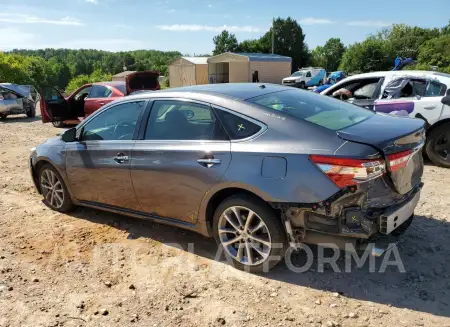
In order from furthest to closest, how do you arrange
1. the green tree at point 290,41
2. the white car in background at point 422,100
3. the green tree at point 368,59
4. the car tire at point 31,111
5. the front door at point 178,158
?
the green tree at point 290,41, the green tree at point 368,59, the car tire at point 31,111, the white car in background at point 422,100, the front door at point 178,158

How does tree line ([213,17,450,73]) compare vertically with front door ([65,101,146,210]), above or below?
above

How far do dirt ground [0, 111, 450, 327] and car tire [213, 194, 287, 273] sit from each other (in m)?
0.15

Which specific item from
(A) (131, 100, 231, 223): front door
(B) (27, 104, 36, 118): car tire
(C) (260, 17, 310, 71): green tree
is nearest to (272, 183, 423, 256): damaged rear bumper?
(A) (131, 100, 231, 223): front door

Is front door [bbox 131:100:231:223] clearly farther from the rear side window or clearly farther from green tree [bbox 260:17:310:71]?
green tree [bbox 260:17:310:71]

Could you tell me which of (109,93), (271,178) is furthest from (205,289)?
(109,93)

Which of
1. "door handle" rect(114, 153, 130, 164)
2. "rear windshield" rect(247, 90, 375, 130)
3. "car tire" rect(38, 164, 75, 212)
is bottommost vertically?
"car tire" rect(38, 164, 75, 212)

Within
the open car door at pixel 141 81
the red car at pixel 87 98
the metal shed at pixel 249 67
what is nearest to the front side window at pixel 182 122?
the red car at pixel 87 98

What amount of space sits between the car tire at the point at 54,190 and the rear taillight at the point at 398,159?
381cm

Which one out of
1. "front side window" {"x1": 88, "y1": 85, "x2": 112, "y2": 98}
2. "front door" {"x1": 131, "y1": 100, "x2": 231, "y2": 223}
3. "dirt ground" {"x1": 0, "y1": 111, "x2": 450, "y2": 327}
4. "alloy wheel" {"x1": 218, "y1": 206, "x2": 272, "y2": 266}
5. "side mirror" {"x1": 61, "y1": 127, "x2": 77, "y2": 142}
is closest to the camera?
"dirt ground" {"x1": 0, "y1": 111, "x2": 450, "y2": 327}

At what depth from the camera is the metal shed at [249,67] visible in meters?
35.6

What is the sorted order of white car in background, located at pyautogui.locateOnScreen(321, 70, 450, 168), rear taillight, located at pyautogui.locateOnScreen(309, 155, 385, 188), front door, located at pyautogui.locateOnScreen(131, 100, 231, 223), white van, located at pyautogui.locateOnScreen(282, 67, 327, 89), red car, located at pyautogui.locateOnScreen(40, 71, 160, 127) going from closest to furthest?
1. rear taillight, located at pyautogui.locateOnScreen(309, 155, 385, 188)
2. front door, located at pyautogui.locateOnScreen(131, 100, 231, 223)
3. white car in background, located at pyautogui.locateOnScreen(321, 70, 450, 168)
4. red car, located at pyautogui.locateOnScreen(40, 71, 160, 127)
5. white van, located at pyautogui.locateOnScreen(282, 67, 327, 89)

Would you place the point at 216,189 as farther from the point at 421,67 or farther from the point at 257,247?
the point at 421,67

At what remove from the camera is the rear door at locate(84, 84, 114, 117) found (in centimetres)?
1172

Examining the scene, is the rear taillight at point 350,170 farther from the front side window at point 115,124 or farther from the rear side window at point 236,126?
the front side window at point 115,124
